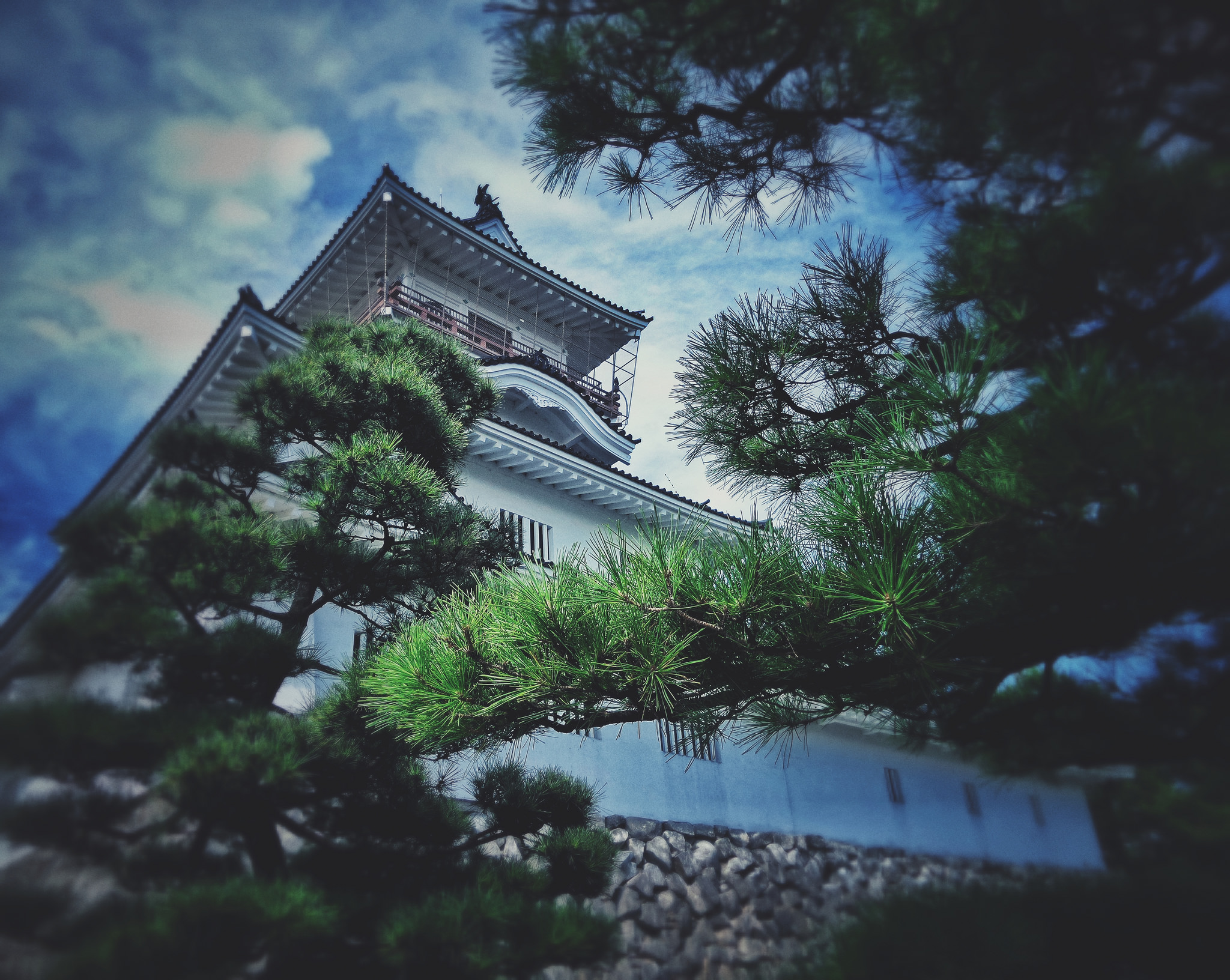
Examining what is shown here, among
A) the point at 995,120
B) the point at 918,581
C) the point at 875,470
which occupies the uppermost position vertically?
the point at 995,120

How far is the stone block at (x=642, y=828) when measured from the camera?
4.25 m

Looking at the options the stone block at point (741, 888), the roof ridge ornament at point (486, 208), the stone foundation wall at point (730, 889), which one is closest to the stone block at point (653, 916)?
the stone foundation wall at point (730, 889)

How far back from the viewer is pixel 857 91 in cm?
123

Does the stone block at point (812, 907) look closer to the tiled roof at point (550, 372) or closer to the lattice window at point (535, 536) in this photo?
the lattice window at point (535, 536)

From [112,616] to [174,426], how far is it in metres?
0.61

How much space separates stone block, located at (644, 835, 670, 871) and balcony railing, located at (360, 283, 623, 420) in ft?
14.7

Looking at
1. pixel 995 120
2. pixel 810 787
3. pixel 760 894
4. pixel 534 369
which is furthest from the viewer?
pixel 534 369

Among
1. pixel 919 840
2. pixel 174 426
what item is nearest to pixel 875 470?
pixel 174 426

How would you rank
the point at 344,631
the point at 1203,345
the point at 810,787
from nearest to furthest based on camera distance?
the point at 1203,345
the point at 344,631
the point at 810,787

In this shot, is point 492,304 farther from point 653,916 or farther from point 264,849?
point 264,849

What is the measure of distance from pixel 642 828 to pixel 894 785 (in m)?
2.44

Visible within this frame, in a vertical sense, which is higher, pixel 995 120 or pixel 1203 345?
pixel 995 120

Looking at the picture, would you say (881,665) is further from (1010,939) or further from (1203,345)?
(1203,345)

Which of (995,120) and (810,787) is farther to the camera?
(810,787)
